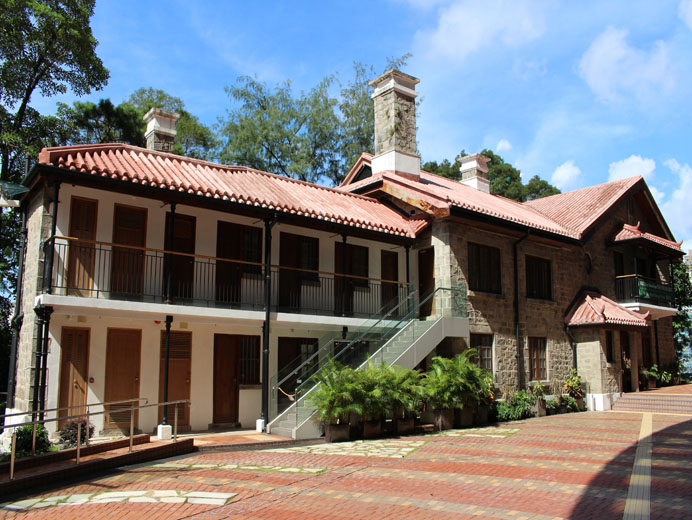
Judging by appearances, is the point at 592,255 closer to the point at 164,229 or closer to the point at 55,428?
the point at 164,229

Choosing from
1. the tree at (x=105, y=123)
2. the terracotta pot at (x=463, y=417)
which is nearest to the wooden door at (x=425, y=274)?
the terracotta pot at (x=463, y=417)

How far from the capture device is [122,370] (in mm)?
13016

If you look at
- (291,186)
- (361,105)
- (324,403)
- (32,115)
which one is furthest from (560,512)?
(361,105)

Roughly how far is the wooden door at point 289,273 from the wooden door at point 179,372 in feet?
9.05

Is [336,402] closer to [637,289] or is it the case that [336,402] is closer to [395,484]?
[395,484]

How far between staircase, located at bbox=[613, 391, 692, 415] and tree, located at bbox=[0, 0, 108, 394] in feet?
66.6

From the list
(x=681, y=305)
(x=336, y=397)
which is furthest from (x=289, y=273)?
(x=681, y=305)

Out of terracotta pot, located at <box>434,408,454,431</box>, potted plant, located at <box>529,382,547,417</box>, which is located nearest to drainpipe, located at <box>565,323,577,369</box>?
potted plant, located at <box>529,382,547,417</box>

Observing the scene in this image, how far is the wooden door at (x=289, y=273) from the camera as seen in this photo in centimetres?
1564

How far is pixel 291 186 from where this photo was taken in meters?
16.9

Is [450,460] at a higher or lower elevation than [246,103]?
lower

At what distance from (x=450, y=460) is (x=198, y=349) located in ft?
22.4

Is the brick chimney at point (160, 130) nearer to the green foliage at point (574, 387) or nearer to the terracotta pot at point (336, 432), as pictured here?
the terracotta pot at point (336, 432)

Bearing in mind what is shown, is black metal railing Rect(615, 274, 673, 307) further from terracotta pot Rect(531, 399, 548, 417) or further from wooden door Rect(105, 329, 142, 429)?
wooden door Rect(105, 329, 142, 429)
